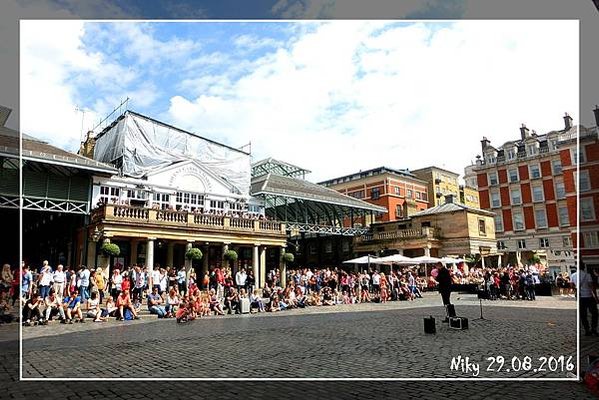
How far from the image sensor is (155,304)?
51.1ft

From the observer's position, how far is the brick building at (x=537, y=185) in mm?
7918

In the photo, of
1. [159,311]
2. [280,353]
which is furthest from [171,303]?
[280,353]

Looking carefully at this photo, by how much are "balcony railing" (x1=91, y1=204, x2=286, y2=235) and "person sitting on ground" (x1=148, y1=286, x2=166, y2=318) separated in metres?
6.44

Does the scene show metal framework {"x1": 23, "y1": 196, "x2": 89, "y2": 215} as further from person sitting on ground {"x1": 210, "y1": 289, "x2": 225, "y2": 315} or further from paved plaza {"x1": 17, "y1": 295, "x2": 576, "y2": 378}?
paved plaza {"x1": 17, "y1": 295, "x2": 576, "y2": 378}

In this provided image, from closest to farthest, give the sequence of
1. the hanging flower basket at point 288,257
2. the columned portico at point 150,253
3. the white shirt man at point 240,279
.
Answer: the white shirt man at point 240,279
the columned portico at point 150,253
the hanging flower basket at point 288,257

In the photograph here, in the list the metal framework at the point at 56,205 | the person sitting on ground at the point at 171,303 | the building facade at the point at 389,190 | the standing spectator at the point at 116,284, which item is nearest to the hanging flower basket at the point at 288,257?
the metal framework at the point at 56,205

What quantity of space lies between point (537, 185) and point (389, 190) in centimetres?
3251

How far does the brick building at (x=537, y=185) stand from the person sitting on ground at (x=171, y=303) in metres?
11.3

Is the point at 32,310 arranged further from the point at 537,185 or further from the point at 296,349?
the point at 537,185

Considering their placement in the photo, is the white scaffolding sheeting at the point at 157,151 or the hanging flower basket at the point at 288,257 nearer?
the white scaffolding sheeting at the point at 157,151

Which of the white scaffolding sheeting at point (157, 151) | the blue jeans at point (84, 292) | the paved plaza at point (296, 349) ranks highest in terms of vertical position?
the white scaffolding sheeting at point (157, 151)

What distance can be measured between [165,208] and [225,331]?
14575mm

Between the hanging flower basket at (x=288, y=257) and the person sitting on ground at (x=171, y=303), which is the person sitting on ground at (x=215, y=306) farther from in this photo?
the hanging flower basket at (x=288, y=257)

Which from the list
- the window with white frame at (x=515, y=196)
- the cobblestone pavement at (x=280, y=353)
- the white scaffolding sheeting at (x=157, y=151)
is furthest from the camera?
the window with white frame at (x=515, y=196)
